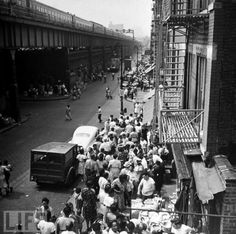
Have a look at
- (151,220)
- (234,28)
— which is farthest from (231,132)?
(151,220)

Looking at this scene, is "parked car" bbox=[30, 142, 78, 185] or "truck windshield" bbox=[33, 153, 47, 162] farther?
"truck windshield" bbox=[33, 153, 47, 162]

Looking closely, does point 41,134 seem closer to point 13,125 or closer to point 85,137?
point 13,125

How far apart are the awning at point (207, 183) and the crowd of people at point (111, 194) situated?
1.24 metres

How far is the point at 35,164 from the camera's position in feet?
49.2

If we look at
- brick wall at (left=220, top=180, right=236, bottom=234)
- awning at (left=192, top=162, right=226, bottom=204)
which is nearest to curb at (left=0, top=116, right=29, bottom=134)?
awning at (left=192, top=162, right=226, bottom=204)

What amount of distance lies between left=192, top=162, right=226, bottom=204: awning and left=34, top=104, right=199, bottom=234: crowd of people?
124 centimetres

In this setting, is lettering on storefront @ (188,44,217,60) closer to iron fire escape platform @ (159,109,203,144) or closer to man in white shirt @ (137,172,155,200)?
iron fire escape platform @ (159,109,203,144)

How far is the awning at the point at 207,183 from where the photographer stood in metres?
7.71

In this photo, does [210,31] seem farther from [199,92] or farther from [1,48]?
[1,48]

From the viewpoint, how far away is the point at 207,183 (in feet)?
Result: 26.3

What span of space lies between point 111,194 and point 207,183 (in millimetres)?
3840

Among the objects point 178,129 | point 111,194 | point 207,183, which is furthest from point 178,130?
point 111,194

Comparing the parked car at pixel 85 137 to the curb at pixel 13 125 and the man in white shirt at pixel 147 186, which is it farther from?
the curb at pixel 13 125

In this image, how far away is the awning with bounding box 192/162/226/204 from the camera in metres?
7.71
